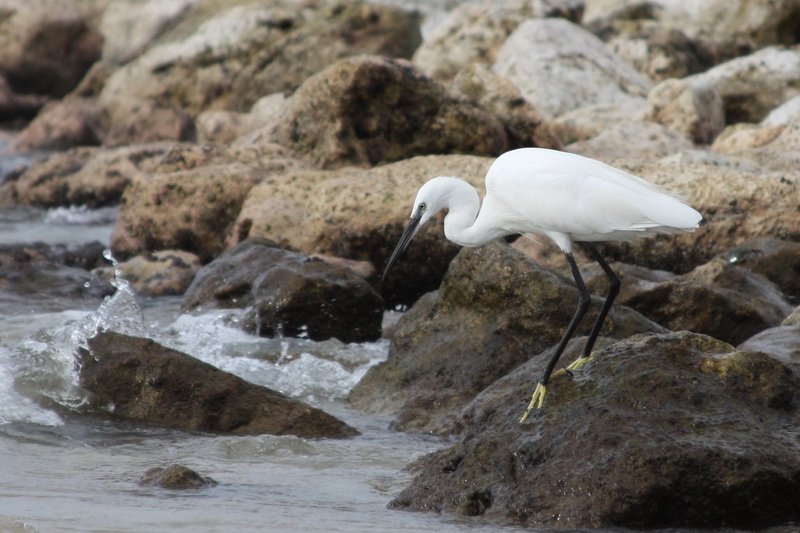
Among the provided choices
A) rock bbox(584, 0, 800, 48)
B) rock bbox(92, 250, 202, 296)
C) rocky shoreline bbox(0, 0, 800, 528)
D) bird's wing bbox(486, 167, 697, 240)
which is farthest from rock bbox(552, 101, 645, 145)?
bird's wing bbox(486, 167, 697, 240)

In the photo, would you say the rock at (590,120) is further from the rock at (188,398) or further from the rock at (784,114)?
the rock at (188,398)

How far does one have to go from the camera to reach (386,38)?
66.3ft

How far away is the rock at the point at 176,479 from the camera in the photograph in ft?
14.1

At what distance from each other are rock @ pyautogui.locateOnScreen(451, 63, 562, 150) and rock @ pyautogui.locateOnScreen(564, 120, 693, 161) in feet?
1.27

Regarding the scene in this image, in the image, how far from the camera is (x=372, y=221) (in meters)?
8.62

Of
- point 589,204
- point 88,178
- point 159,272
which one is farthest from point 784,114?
point 589,204

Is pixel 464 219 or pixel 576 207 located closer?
pixel 576 207

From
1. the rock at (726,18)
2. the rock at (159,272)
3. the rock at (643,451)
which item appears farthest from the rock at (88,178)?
the rock at (726,18)

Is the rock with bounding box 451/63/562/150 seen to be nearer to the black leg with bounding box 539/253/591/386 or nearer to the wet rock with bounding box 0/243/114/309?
the wet rock with bounding box 0/243/114/309

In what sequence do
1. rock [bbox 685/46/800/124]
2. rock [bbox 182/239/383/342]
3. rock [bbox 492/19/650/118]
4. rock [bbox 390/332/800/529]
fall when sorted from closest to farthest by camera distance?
rock [bbox 390/332/800/529] → rock [bbox 182/239/383/342] → rock [bbox 492/19/650/118] → rock [bbox 685/46/800/124]

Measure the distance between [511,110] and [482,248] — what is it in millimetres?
5435

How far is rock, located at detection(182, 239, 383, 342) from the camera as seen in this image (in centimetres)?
741

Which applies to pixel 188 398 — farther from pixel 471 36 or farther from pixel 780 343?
pixel 471 36

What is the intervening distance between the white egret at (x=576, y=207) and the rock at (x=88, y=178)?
334 inches
